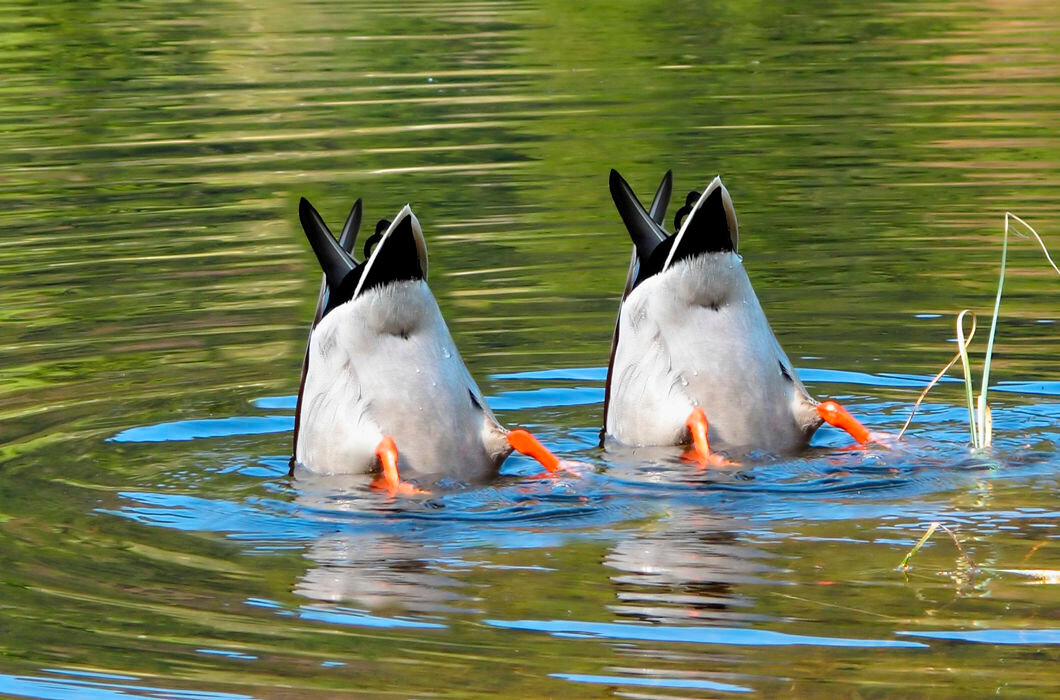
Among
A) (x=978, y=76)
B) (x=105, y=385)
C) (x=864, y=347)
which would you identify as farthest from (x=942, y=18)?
(x=105, y=385)

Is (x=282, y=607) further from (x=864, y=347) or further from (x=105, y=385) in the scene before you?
(x=864, y=347)

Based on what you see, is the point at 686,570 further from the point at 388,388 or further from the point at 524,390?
the point at 524,390

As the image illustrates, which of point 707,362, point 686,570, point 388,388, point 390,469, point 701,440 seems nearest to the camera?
point 686,570

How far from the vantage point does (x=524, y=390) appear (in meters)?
7.95

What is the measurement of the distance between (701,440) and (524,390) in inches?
58.0

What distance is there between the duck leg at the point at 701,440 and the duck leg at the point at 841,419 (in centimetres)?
44

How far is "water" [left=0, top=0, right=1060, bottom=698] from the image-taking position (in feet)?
16.3

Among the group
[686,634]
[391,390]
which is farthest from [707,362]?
[686,634]

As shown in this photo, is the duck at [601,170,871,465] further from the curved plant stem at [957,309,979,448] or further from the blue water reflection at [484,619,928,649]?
the blue water reflection at [484,619,928,649]

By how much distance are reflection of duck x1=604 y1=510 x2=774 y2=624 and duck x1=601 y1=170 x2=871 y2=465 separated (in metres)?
0.74

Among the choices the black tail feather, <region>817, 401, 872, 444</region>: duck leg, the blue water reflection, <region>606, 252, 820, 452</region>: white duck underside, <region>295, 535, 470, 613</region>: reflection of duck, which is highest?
the black tail feather

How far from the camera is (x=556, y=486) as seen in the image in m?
6.51

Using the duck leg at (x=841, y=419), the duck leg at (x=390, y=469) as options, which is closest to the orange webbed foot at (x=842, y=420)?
the duck leg at (x=841, y=419)

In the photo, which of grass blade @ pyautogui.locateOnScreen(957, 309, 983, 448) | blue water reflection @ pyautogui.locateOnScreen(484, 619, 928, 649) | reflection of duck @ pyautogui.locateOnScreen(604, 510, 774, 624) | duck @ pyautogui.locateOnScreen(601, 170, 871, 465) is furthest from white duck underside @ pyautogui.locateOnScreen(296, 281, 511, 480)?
grass blade @ pyautogui.locateOnScreen(957, 309, 983, 448)
